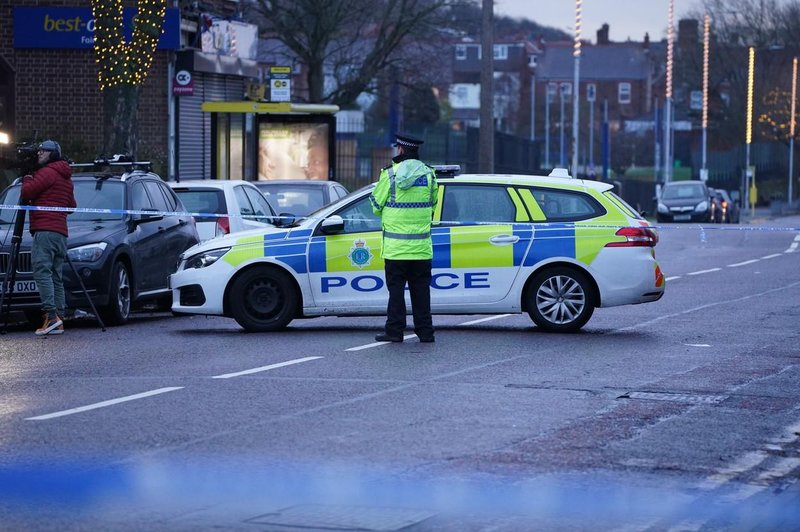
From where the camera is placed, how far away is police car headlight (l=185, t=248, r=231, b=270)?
48.7 feet

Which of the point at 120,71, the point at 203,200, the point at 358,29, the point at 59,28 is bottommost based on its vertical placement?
the point at 203,200

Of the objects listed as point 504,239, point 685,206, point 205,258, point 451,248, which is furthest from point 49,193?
point 685,206

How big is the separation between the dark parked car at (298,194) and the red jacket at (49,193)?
25.7ft

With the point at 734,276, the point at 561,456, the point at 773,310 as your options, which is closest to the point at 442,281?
the point at 773,310

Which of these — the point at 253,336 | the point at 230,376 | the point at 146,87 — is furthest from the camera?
the point at 146,87

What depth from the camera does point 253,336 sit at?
14508 mm

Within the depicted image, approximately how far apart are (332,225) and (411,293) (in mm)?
1299

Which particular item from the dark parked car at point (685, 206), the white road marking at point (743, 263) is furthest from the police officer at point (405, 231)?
the dark parked car at point (685, 206)

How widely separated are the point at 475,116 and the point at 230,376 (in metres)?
147

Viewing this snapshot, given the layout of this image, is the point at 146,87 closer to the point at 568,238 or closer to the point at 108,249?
the point at 108,249

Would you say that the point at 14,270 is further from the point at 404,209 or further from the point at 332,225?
the point at 404,209

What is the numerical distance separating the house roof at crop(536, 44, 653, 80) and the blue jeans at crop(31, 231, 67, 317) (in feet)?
458

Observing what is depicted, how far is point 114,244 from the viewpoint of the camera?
632 inches

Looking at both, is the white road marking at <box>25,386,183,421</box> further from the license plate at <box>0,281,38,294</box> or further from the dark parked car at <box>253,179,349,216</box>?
the dark parked car at <box>253,179,349,216</box>
